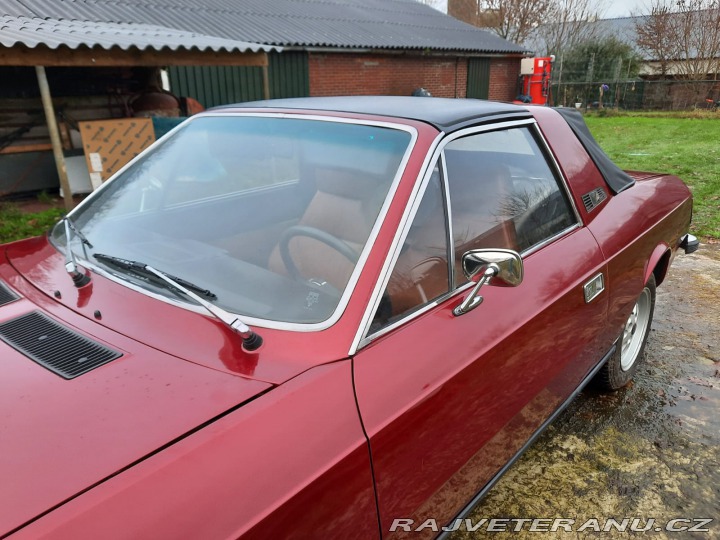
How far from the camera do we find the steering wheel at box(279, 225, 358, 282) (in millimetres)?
1654

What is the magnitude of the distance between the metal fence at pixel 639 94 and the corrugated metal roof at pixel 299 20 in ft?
21.9

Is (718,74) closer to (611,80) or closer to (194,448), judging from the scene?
(611,80)

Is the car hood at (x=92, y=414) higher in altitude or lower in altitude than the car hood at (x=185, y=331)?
lower

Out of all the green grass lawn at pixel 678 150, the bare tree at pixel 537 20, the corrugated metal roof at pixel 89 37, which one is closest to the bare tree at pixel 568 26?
the bare tree at pixel 537 20

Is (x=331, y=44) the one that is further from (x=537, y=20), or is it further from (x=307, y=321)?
(x=537, y=20)

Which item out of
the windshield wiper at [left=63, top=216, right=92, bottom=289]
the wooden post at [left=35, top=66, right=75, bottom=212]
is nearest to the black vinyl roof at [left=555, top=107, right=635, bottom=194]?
the windshield wiper at [left=63, top=216, right=92, bottom=289]

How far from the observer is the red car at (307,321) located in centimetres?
109

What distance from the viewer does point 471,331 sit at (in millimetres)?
1697

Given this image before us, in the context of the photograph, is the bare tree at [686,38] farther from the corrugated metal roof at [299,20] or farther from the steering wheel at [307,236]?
the steering wheel at [307,236]

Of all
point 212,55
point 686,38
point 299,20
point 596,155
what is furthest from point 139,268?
point 686,38

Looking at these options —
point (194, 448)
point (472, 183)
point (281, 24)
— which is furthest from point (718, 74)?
point (194, 448)

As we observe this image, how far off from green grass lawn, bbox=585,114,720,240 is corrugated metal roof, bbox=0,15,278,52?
7097 mm

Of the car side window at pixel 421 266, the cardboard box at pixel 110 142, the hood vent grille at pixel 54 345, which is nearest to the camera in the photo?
the hood vent grille at pixel 54 345

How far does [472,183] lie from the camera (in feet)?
6.82
